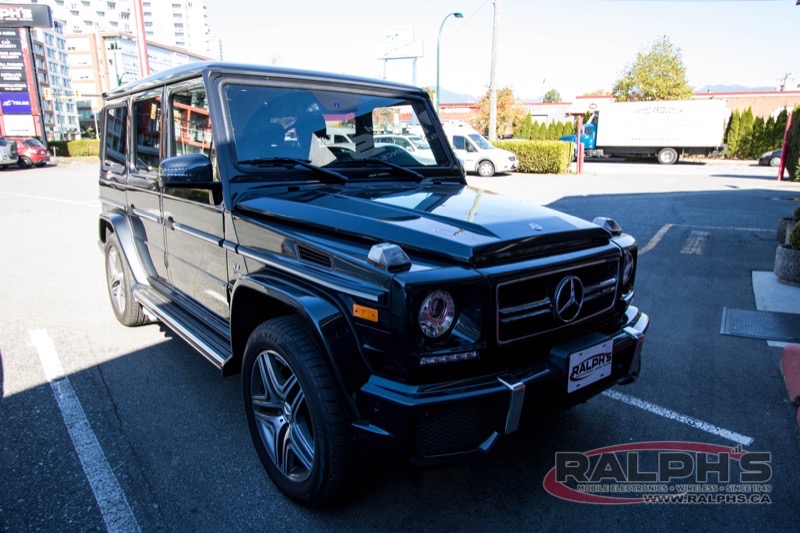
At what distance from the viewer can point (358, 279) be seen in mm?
2160

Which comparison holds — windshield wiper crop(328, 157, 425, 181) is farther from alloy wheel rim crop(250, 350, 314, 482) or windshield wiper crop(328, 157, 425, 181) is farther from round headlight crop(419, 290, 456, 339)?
round headlight crop(419, 290, 456, 339)

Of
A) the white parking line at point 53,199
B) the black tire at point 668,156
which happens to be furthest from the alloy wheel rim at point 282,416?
the black tire at point 668,156

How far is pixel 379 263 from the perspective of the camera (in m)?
2.06

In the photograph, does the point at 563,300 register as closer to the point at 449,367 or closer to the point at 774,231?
the point at 449,367

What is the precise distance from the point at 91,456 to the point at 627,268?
3.10 m

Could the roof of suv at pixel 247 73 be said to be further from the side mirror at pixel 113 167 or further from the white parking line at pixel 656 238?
the white parking line at pixel 656 238

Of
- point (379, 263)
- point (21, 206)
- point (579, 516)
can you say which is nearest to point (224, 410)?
point (379, 263)

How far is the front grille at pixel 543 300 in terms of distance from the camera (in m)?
2.18

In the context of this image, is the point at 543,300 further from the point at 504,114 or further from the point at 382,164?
the point at 504,114

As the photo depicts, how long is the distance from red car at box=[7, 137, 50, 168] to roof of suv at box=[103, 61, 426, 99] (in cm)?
2779

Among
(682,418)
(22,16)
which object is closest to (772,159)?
(682,418)

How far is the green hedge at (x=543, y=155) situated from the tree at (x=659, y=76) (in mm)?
22021

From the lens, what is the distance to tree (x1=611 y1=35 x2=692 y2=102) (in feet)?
127

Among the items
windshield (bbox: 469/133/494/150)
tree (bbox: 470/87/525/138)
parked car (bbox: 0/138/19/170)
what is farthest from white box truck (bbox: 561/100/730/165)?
parked car (bbox: 0/138/19/170)
